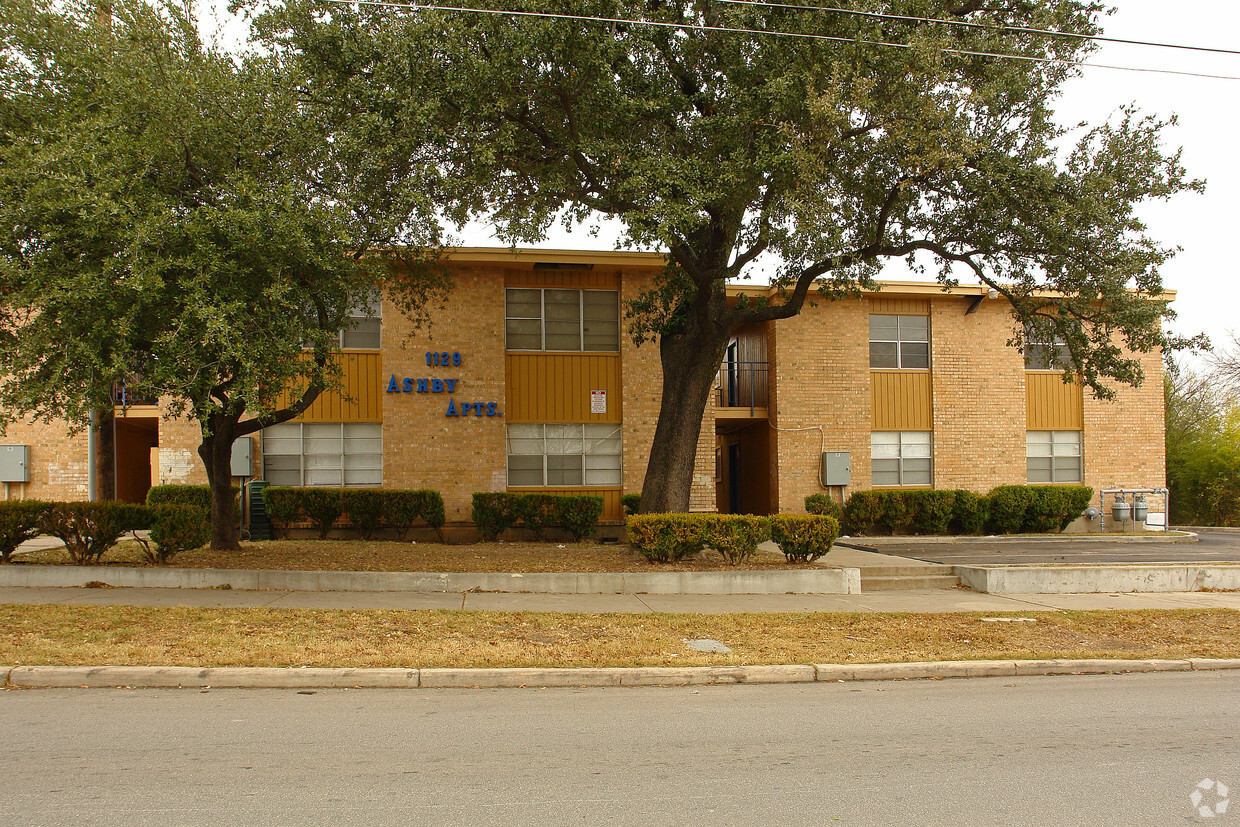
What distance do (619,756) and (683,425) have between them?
9185mm

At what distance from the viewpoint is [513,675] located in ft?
23.4

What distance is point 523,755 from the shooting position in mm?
5211

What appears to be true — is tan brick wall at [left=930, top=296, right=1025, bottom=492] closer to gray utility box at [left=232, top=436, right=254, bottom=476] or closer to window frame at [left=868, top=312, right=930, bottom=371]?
window frame at [left=868, top=312, right=930, bottom=371]

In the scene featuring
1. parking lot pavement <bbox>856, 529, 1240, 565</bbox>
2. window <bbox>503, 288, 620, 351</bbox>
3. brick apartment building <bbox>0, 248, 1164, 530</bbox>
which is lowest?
parking lot pavement <bbox>856, 529, 1240, 565</bbox>

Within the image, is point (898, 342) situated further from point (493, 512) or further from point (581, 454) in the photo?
point (493, 512)

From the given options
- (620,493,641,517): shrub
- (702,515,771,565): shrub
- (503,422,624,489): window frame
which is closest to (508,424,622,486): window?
(503,422,624,489): window frame

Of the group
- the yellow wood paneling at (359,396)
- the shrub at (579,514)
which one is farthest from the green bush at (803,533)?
the yellow wood paneling at (359,396)

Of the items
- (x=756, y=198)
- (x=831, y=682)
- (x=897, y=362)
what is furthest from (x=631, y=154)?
(x=897, y=362)

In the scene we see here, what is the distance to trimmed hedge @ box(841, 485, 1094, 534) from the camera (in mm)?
19797

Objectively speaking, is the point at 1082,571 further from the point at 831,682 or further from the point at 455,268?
the point at 455,268

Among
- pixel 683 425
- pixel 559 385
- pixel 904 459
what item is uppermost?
pixel 559 385

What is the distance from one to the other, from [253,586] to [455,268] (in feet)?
30.2

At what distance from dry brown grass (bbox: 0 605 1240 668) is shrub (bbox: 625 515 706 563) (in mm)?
2603

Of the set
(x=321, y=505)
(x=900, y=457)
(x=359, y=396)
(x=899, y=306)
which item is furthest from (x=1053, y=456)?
(x=321, y=505)
